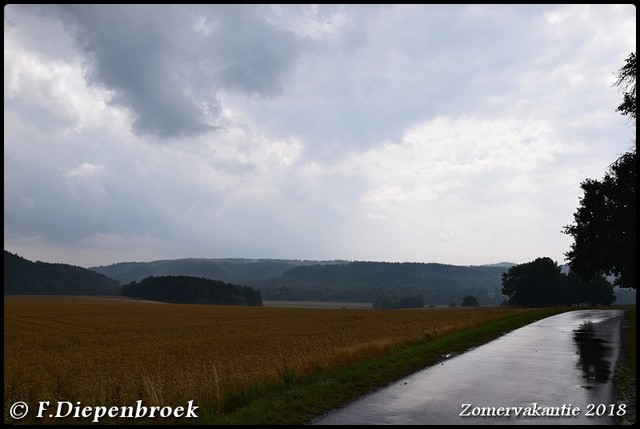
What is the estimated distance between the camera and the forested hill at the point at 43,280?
17262 cm

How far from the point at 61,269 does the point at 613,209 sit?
8173 inches

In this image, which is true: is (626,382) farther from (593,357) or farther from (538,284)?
(538,284)

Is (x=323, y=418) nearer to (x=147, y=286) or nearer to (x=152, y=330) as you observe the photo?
(x=152, y=330)

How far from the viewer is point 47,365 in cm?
2027

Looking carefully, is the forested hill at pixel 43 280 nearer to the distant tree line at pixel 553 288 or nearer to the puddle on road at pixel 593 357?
the distant tree line at pixel 553 288

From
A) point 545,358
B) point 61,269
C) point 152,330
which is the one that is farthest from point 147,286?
point 545,358

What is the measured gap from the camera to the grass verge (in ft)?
26.8

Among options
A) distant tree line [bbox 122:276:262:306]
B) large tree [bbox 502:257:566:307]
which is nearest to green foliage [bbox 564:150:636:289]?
large tree [bbox 502:257:566:307]

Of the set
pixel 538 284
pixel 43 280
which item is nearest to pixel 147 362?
pixel 538 284

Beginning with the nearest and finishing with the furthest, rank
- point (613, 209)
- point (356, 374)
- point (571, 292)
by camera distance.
Answer: point (356, 374)
point (613, 209)
point (571, 292)

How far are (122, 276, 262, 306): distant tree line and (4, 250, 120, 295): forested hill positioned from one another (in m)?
27.4

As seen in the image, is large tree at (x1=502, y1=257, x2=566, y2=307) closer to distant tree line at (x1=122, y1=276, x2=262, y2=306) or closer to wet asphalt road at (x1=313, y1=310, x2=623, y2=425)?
wet asphalt road at (x1=313, y1=310, x2=623, y2=425)

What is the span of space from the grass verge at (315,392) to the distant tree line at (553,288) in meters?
90.1

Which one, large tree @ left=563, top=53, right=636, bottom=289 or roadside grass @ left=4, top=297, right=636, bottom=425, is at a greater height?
large tree @ left=563, top=53, right=636, bottom=289
